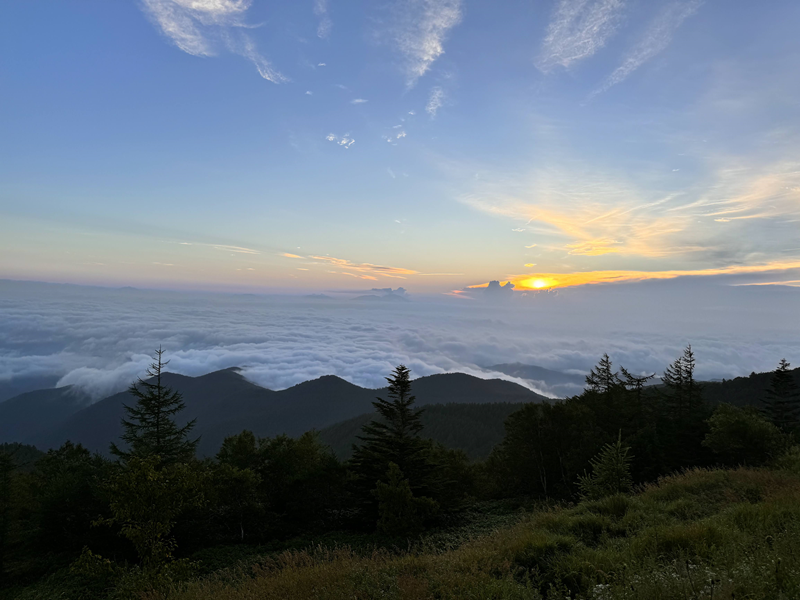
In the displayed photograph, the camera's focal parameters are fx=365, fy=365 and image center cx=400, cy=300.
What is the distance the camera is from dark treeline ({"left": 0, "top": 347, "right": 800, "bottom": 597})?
23.6 m

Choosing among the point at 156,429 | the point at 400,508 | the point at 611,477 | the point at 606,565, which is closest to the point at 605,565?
the point at 606,565

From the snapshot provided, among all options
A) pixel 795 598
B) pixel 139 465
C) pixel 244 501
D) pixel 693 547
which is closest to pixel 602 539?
pixel 693 547

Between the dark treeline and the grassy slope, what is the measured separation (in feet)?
25.7

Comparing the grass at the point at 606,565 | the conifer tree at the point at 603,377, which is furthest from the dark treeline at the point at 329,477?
the grass at the point at 606,565

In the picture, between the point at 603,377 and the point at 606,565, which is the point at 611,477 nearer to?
the point at 606,565

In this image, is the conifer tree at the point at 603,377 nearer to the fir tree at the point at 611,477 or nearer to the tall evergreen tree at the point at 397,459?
the tall evergreen tree at the point at 397,459

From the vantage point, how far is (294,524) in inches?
1142

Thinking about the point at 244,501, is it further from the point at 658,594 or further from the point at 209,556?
the point at 658,594

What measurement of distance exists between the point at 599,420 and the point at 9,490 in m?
54.2

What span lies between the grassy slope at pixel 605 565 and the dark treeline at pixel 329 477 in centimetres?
783

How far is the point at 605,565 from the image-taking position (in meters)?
6.59

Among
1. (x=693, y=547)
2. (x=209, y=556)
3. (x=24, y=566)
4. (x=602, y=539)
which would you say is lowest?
(x=24, y=566)

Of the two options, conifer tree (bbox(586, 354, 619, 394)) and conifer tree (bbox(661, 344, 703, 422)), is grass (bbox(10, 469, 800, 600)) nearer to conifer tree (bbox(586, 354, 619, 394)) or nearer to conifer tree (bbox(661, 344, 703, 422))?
conifer tree (bbox(586, 354, 619, 394))

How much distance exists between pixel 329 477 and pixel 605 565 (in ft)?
93.1
